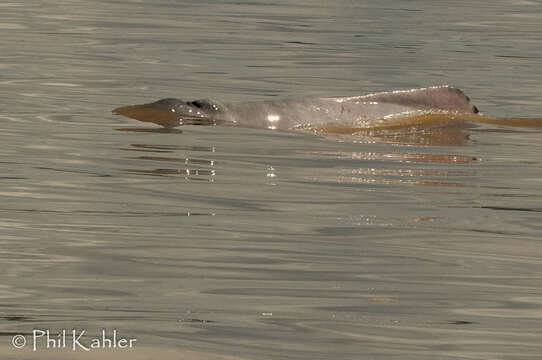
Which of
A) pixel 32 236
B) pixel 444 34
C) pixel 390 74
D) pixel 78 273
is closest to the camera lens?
pixel 78 273

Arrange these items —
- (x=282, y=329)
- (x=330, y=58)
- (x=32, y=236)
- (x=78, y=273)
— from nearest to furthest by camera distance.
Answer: (x=282, y=329) < (x=78, y=273) < (x=32, y=236) < (x=330, y=58)

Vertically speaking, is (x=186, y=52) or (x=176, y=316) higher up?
(x=186, y=52)

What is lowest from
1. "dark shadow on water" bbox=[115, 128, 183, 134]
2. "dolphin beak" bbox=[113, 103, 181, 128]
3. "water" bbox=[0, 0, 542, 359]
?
"water" bbox=[0, 0, 542, 359]

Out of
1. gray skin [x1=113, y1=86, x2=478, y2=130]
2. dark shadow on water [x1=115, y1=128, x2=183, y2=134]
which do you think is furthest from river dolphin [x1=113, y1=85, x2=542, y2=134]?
dark shadow on water [x1=115, y1=128, x2=183, y2=134]

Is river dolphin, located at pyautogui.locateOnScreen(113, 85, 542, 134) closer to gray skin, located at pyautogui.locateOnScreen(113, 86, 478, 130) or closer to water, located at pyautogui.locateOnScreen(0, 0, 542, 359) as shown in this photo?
gray skin, located at pyautogui.locateOnScreen(113, 86, 478, 130)

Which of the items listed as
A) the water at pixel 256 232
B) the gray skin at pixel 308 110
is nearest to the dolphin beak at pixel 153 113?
the gray skin at pixel 308 110

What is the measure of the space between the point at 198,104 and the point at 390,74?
5369 mm

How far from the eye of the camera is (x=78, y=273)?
563cm

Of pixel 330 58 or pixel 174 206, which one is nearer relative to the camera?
pixel 174 206

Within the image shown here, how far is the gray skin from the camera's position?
11.1 m

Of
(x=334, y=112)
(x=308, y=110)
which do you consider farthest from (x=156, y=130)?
(x=334, y=112)

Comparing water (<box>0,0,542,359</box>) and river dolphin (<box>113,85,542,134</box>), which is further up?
river dolphin (<box>113,85,542,134</box>)

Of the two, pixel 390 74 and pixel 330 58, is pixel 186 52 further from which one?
pixel 390 74

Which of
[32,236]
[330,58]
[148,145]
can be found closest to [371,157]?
[148,145]
